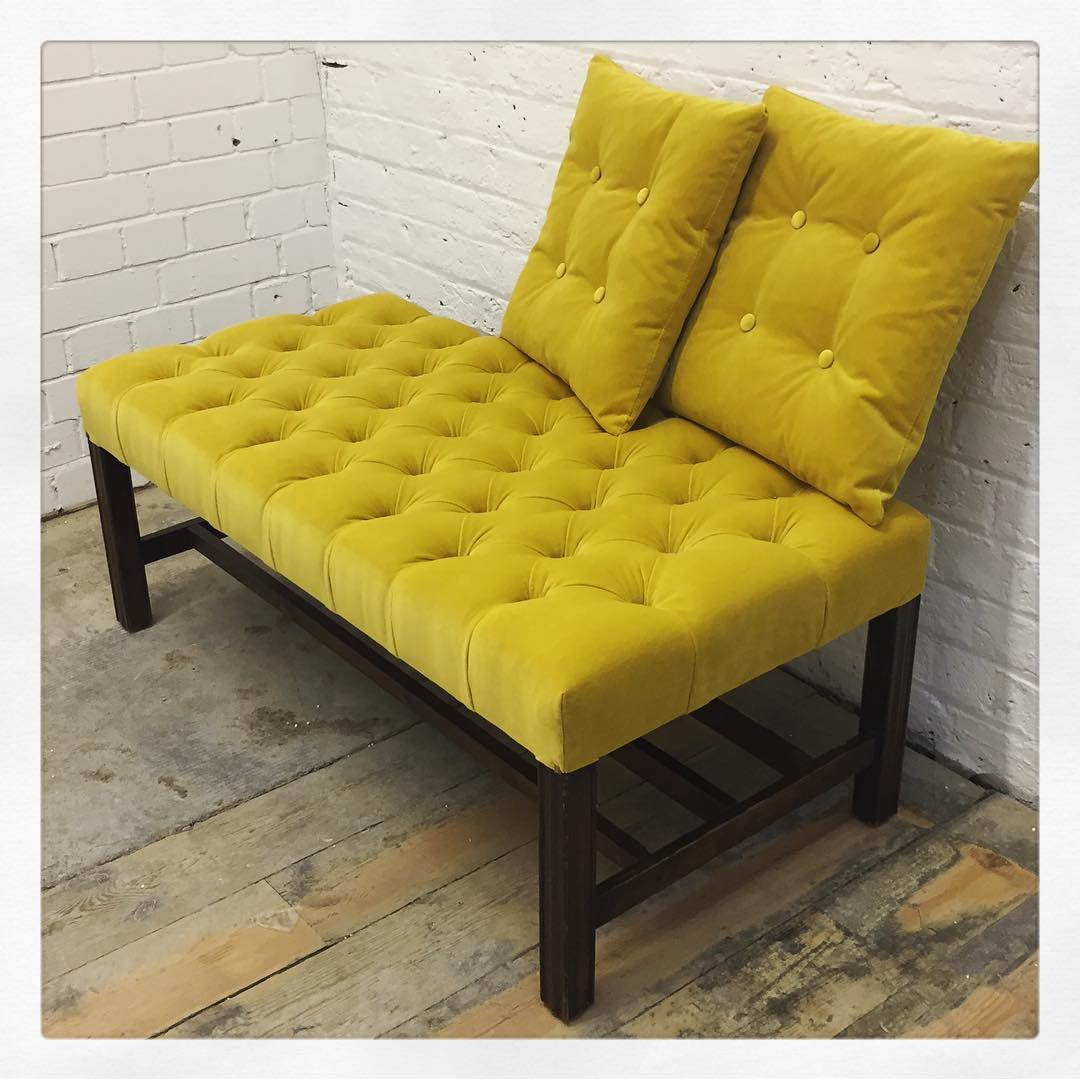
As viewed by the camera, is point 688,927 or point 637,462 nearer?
point 688,927

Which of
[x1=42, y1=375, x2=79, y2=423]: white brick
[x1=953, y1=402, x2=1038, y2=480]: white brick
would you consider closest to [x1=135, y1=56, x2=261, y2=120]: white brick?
[x1=42, y1=375, x2=79, y2=423]: white brick

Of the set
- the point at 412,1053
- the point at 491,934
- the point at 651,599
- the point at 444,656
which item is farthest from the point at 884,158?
the point at 412,1053

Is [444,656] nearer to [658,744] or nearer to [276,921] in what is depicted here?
[276,921]

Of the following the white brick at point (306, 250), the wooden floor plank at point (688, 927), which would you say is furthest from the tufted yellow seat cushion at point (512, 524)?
the white brick at point (306, 250)

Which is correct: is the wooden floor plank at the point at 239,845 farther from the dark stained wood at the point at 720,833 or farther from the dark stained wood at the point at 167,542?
the dark stained wood at the point at 167,542

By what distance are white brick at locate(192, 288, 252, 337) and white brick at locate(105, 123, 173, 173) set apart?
254 mm

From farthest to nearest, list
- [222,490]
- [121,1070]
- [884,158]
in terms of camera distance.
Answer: [222,490] < [884,158] < [121,1070]

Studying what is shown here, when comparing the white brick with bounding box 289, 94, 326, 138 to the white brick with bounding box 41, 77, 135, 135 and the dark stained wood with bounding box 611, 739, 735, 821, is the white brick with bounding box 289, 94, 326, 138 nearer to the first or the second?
the white brick with bounding box 41, 77, 135, 135

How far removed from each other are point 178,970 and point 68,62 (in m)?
1.45

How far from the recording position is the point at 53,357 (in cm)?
238

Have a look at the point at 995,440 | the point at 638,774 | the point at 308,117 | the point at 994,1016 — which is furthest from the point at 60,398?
the point at 994,1016

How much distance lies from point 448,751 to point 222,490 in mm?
446

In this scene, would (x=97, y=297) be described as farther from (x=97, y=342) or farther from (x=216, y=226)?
(x=216, y=226)

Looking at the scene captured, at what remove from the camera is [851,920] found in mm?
1532
